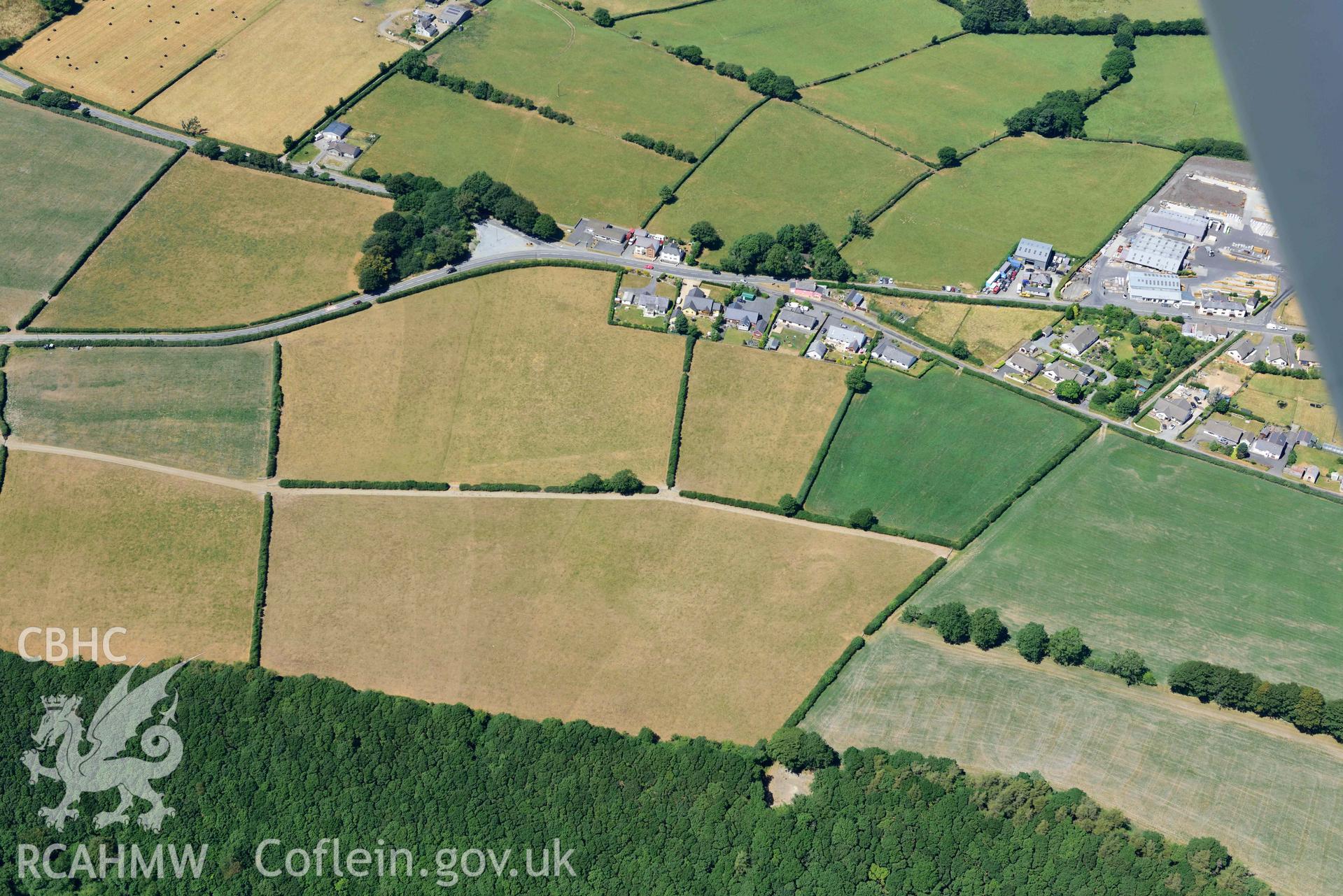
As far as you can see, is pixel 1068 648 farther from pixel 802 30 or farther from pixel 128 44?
pixel 128 44

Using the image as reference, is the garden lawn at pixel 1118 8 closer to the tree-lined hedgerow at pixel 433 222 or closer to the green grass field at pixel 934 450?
the green grass field at pixel 934 450

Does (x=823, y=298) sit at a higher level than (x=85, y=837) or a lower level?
higher

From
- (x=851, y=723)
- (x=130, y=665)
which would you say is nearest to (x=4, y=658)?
(x=130, y=665)

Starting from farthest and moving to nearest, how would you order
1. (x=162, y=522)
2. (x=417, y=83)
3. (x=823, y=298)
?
(x=417, y=83)
(x=823, y=298)
(x=162, y=522)

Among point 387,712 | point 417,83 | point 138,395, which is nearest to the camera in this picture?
point 387,712

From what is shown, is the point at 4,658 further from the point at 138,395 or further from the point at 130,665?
the point at 138,395

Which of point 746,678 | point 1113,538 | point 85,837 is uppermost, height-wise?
point 1113,538

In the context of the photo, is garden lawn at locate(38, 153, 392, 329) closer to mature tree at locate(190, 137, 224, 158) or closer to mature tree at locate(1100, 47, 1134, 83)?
mature tree at locate(190, 137, 224, 158)
